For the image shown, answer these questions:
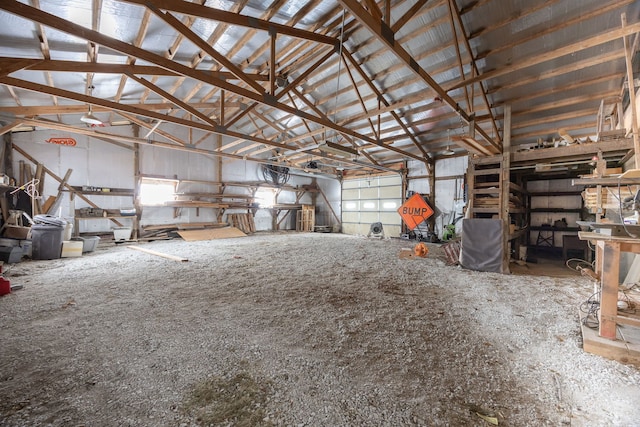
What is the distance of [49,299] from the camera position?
10.4 feet

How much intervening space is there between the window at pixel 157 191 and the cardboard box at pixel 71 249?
342cm

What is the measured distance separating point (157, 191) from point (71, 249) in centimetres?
421

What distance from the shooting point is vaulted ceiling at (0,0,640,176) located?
3.36 metres

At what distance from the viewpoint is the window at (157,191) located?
931cm

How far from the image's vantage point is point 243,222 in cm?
1145

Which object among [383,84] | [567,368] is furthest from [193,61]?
[567,368]

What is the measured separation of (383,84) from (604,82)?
438 centimetres

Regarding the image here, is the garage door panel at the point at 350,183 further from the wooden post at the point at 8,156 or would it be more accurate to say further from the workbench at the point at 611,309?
the wooden post at the point at 8,156

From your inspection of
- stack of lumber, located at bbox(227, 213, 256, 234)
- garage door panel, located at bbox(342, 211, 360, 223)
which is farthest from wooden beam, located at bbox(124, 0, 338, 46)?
garage door panel, located at bbox(342, 211, 360, 223)

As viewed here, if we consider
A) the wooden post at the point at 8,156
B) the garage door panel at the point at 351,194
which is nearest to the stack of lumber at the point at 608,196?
the garage door panel at the point at 351,194

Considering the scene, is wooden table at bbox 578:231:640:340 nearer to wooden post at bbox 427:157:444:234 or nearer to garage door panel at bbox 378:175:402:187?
wooden post at bbox 427:157:444:234

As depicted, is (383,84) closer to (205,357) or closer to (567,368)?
(567,368)

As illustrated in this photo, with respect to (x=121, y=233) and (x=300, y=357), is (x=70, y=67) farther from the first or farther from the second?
(x=121, y=233)

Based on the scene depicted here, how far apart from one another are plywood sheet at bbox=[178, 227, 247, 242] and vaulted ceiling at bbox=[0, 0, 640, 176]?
399 centimetres
